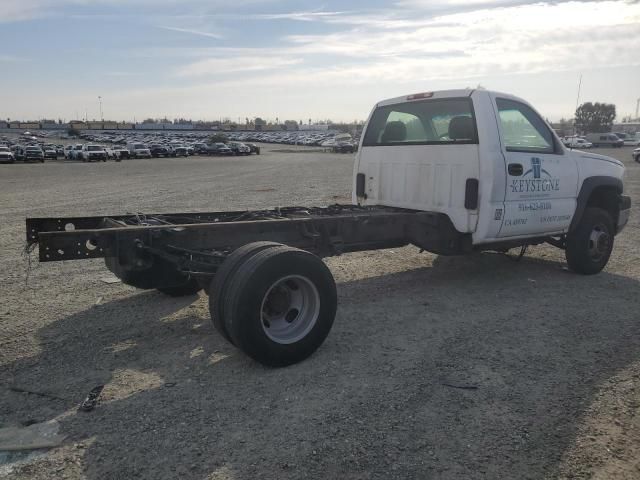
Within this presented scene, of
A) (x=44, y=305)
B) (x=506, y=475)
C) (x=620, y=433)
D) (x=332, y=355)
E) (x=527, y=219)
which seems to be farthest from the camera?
(x=527, y=219)

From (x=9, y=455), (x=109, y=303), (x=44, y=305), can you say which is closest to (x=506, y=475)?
(x=9, y=455)

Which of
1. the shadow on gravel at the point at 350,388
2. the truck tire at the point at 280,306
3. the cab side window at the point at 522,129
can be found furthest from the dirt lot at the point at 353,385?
the cab side window at the point at 522,129

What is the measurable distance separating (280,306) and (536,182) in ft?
12.2

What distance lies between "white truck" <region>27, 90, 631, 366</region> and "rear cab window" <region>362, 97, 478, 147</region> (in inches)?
0.6

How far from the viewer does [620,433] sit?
330 centimetres

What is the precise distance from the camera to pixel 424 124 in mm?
6582

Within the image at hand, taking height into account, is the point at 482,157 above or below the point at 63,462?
above

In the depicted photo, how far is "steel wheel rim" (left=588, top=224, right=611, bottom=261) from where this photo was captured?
7.10 m

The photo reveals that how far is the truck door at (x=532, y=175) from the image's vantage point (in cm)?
600


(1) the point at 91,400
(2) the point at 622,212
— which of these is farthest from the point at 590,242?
(1) the point at 91,400

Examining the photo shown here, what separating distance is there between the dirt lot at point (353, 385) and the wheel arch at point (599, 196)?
96 centimetres

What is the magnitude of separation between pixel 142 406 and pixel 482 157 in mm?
4225

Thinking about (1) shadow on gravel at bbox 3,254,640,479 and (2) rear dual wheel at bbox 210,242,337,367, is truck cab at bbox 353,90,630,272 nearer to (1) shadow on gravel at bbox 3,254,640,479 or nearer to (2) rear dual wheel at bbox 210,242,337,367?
(1) shadow on gravel at bbox 3,254,640,479

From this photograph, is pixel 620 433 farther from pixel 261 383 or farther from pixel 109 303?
pixel 109 303
